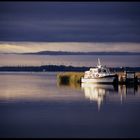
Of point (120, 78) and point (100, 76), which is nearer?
point (100, 76)

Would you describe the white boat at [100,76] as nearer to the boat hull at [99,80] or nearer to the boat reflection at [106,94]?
the boat hull at [99,80]

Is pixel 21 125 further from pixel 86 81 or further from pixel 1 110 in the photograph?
pixel 86 81

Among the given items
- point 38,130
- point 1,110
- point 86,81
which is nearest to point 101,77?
point 86,81

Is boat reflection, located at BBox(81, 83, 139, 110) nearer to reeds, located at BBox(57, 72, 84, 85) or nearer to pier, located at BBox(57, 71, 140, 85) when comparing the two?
pier, located at BBox(57, 71, 140, 85)

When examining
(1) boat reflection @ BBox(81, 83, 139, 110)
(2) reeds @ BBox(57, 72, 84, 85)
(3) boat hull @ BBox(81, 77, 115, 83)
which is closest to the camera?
(1) boat reflection @ BBox(81, 83, 139, 110)

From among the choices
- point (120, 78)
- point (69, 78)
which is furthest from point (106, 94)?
point (69, 78)

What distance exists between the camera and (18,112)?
1058cm

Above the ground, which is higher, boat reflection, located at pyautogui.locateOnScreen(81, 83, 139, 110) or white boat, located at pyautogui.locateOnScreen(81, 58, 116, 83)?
white boat, located at pyautogui.locateOnScreen(81, 58, 116, 83)

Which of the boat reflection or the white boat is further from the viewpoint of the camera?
the white boat

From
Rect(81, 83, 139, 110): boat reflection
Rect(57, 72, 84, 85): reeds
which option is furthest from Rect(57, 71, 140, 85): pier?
Rect(81, 83, 139, 110): boat reflection

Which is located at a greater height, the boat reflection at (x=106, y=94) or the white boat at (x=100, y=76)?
the white boat at (x=100, y=76)

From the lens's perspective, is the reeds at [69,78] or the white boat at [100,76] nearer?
the white boat at [100,76]

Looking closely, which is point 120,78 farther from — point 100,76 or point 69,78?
point 69,78

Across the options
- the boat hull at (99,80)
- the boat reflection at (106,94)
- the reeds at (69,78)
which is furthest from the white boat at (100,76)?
the reeds at (69,78)
